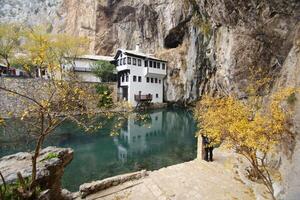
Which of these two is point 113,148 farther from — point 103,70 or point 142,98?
point 103,70

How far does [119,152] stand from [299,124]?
14313mm

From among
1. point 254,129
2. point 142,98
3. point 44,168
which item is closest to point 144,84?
point 142,98

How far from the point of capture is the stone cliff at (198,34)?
810cm

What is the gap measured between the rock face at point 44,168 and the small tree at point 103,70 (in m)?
31.7

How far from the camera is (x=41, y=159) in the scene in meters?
6.95

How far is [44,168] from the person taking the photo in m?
6.43

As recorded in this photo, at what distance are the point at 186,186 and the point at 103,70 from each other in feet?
108

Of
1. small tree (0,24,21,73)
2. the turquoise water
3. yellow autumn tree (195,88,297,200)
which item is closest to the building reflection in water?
the turquoise water

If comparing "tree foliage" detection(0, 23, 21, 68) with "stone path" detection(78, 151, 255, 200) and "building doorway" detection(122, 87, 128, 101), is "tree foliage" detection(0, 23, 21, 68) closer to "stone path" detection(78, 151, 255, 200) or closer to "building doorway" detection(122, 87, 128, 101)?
"building doorway" detection(122, 87, 128, 101)

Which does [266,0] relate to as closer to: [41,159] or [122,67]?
[41,159]

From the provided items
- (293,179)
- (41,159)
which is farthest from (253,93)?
(41,159)

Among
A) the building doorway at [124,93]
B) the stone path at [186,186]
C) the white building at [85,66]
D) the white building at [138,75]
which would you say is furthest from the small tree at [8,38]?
the stone path at [186,186]

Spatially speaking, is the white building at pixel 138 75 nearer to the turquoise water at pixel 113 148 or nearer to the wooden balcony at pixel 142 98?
the wooden balcony at pixel 142 98

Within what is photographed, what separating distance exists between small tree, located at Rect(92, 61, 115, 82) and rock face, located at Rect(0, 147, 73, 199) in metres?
31.7
